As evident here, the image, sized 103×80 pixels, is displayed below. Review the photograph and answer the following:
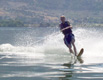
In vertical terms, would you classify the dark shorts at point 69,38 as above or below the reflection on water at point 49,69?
above

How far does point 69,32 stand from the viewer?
70.7 feet

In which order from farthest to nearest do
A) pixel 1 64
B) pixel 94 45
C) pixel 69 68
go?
pixel 94 45, pixel 1 64, pixel 69 68

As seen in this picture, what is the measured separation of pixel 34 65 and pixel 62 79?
3.85 metres

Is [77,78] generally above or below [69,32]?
below

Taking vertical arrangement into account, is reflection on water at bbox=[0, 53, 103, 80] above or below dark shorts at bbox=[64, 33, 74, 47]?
below

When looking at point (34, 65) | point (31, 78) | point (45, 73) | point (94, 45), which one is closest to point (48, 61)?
point (34, 65)

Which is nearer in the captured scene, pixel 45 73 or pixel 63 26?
pixel 45 73

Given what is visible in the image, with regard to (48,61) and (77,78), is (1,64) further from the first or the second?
(77,78)

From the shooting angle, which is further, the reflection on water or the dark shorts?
the dark shorts

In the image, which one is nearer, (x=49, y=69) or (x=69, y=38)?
(x=49, y=69)

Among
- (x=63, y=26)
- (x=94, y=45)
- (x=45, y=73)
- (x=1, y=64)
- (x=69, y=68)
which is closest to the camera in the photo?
(x=45, y=73)

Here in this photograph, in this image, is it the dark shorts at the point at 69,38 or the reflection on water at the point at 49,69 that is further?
the dark shorts at the point at 69,38

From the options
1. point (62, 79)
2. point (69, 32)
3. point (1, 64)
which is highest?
point (69, 32)

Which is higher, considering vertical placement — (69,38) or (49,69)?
(69,38)
